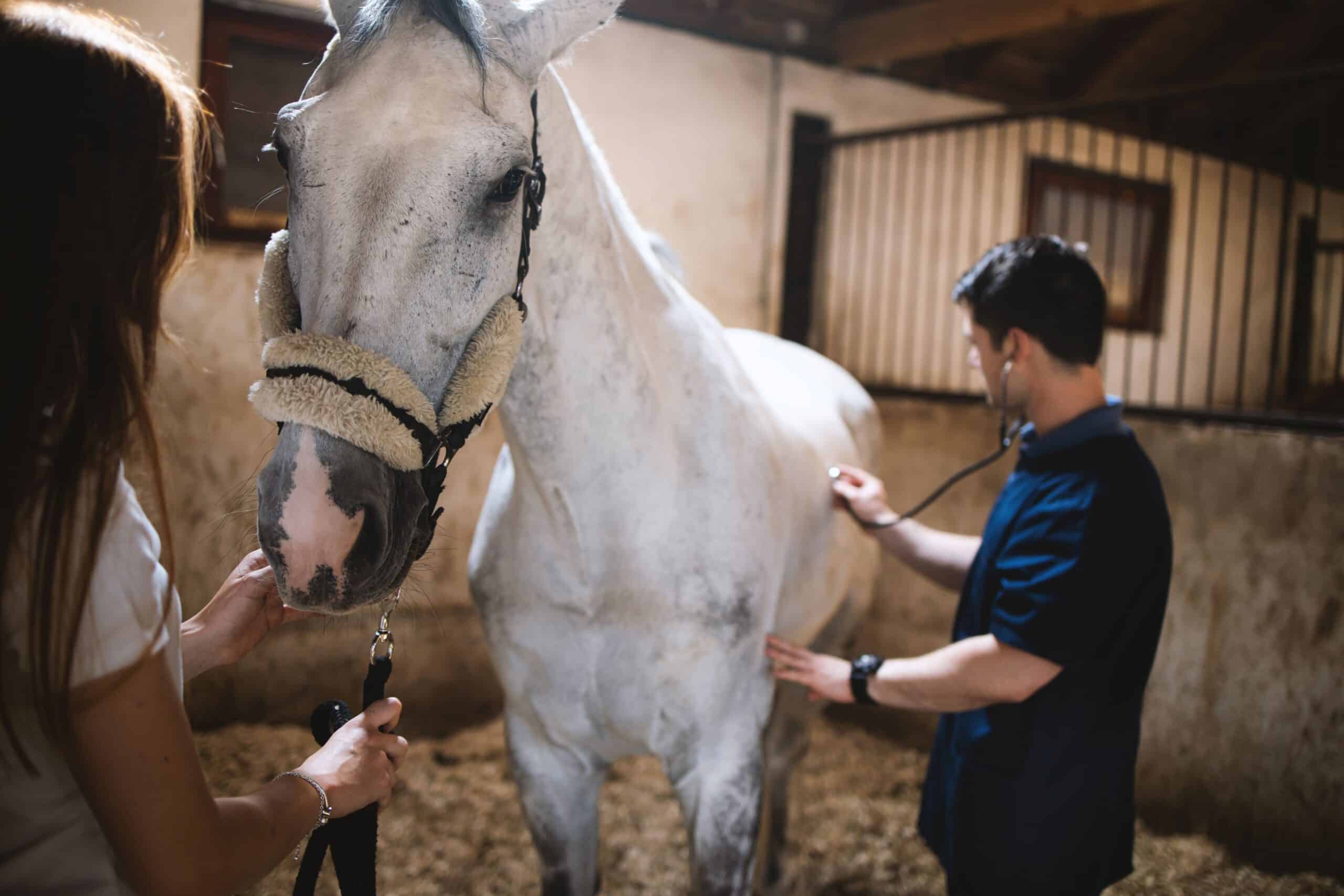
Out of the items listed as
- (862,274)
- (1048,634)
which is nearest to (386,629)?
(1048,634)

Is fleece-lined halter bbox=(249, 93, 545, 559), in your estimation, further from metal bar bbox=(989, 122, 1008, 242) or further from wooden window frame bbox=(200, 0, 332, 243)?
metal bar bbox=(989, 122, 1008, 242)

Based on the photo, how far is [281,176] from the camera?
10.2 ft

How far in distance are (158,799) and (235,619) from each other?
39 centimetres

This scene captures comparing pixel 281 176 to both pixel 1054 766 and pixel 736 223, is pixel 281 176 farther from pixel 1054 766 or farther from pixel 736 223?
pixel 1054 766

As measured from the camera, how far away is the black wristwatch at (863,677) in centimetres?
151

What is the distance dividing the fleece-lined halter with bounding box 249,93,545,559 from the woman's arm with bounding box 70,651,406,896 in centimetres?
27

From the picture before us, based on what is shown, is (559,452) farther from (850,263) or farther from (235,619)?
(850,263)

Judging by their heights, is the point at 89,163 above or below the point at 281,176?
below

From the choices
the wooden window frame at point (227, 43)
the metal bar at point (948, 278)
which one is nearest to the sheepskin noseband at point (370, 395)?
the wooden window frame at point (227, 43)

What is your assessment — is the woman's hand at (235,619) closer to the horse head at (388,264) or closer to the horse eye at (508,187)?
the horse head at (388,264)

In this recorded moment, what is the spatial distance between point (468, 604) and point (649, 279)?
236 cm

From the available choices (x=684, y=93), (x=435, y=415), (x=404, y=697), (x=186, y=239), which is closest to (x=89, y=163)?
(x=186, y=239)

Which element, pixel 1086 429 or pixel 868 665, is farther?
pixel 868 665

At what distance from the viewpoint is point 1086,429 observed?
1.40 m
